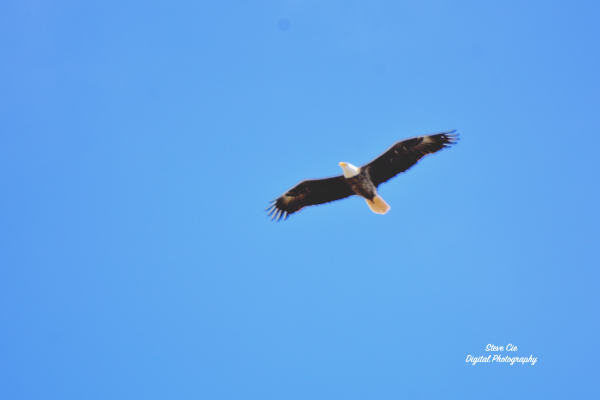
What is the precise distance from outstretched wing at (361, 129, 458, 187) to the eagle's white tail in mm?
519

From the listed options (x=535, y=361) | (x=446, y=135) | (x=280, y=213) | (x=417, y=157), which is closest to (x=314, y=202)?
(x=280, y=213)

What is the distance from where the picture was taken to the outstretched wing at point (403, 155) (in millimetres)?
10508

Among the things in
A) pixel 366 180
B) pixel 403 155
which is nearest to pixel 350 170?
pixel 366 180

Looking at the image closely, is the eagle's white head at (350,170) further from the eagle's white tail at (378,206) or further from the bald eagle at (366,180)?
the eagle's white tail at (378,206)

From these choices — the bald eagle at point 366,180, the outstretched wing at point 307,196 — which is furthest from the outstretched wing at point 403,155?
the outstretched wing at point 307,196

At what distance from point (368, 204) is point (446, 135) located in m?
2.40

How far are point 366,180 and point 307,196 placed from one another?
1.49 metres

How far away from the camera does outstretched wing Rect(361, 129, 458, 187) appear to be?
10.5m

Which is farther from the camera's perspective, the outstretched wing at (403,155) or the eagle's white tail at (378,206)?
the eagle's white tail at (378,206)

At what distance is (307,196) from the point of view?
37.6 feet

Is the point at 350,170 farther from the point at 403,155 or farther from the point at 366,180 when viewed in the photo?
the point at 403,155

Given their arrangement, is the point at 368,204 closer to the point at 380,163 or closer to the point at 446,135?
the point at 380,163

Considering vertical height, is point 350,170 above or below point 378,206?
above

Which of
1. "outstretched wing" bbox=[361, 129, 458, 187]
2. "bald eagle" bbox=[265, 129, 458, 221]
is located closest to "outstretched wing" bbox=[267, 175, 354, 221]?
"bald eagle" bbox=[265, 129, 458, 221]
